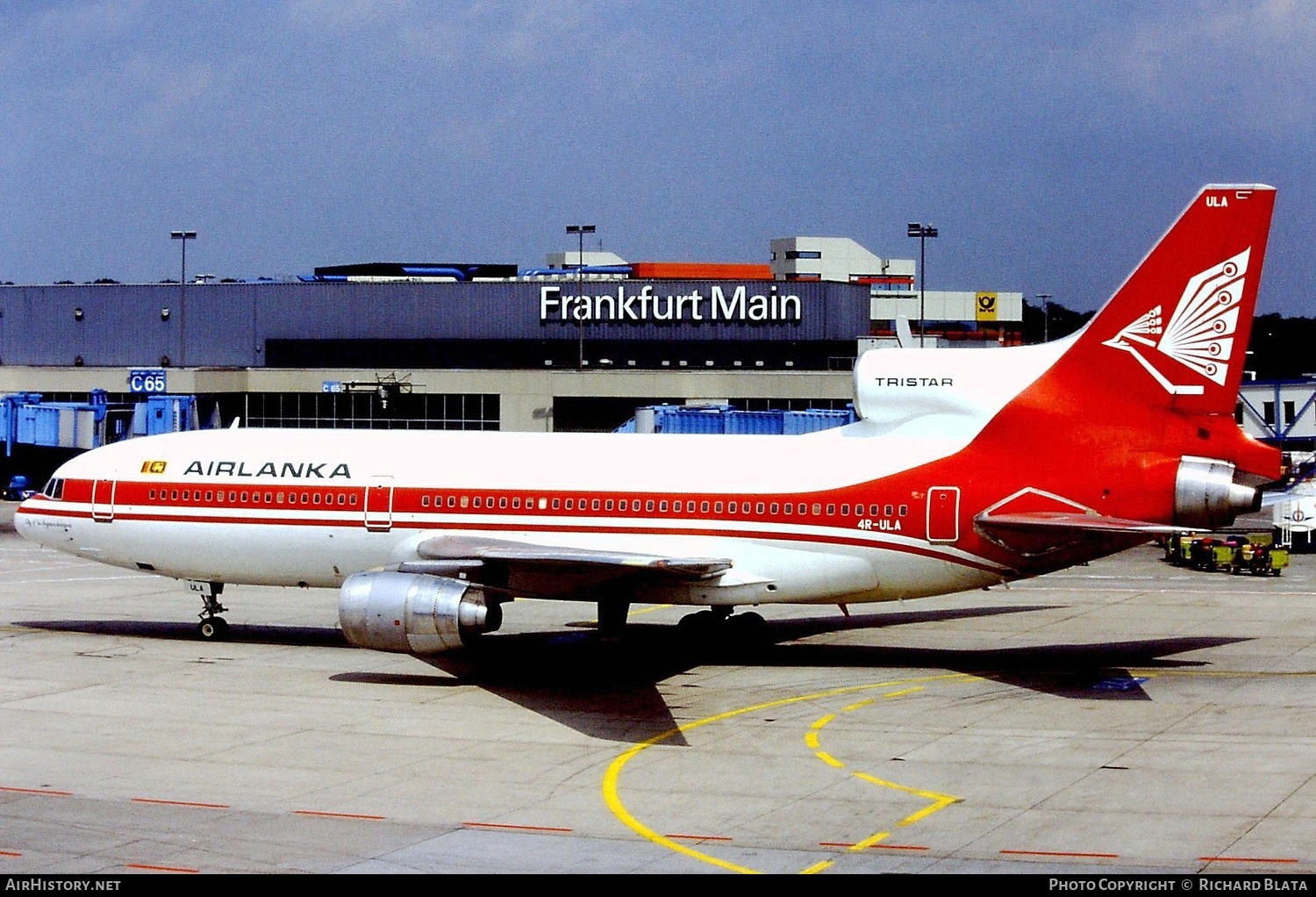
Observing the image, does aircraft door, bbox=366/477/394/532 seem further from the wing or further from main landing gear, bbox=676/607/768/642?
main landing gear, bbox=676/607/768/642

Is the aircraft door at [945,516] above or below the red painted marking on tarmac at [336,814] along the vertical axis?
above

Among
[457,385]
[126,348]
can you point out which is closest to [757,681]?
[457,385]

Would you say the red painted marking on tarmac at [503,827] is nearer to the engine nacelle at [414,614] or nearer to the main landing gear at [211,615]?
the engine nacelle at [414,614]

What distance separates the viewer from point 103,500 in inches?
1698

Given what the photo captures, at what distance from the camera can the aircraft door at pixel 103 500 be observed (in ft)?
141

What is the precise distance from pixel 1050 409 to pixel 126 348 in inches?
3592

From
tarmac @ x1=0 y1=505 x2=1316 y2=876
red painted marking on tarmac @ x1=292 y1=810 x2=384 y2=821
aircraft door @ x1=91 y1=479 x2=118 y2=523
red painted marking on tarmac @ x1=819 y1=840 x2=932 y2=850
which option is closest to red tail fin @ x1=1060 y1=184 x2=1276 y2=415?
tarmac @ x1=0 y1=505 x2=1316 y2=876

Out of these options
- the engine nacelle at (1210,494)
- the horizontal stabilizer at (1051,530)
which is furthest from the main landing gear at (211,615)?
the engine nacelle at (1210,494)

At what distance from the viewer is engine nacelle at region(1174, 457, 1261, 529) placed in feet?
120

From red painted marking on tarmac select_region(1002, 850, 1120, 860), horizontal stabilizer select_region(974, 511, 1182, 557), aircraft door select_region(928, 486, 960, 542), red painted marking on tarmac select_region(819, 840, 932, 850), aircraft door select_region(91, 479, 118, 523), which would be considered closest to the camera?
red painted marking on tarmac select_region(1002, 850, 1120, 860)

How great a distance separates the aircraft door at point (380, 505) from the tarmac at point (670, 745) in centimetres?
362

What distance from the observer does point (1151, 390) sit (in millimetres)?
37281

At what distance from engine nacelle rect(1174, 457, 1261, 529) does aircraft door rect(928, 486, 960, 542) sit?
517 centimetres

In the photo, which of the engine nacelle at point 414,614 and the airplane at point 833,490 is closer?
the engine nacelle at point 414,614
